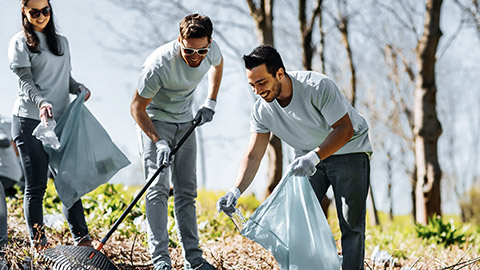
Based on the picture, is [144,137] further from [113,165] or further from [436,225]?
[436,225]

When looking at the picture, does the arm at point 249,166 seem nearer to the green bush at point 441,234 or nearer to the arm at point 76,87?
the arm at point 76,87

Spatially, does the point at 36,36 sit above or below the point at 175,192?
above

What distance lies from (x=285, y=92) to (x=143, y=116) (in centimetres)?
90

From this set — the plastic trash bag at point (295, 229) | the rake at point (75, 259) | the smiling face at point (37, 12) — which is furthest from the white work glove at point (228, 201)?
the smiling face at point (37, 12)

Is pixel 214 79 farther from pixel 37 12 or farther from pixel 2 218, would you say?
pixel 2 218

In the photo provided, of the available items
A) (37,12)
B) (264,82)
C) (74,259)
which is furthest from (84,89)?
(264,82)

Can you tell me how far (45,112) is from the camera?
3152 millimetres

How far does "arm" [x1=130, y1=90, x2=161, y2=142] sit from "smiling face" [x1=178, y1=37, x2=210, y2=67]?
0.35 m

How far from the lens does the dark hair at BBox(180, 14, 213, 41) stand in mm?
2883

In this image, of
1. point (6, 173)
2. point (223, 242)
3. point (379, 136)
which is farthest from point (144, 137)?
point (379, 136)

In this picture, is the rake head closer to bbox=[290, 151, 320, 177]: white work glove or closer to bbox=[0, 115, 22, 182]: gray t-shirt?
bbox=[290, 151, 320, 177]: white work glove

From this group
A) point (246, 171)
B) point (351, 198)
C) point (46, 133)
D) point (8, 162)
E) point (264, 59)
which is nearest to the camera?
point (264, 59)

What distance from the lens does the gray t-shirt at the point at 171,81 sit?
305 centimetres

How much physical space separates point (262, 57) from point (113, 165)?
1.44 m
